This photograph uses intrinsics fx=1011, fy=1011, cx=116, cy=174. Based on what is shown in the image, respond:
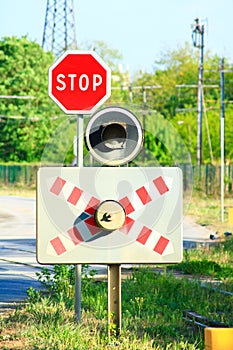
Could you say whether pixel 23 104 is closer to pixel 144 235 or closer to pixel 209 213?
pixel 209 213

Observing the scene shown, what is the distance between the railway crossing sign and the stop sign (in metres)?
1.16

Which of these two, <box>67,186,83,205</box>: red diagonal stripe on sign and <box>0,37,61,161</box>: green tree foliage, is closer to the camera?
<box>67,186,83,205</box>: red diagonal stripe on sign

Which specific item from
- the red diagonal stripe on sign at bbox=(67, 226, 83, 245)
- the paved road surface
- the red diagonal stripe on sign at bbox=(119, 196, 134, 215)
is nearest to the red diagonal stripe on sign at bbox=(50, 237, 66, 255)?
the red diagonal stripe on sign at bbox=(67, 226, 83, 245)

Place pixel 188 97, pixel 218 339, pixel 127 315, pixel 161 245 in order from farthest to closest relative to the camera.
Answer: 1. pixel 188 97
2. pixel 127 315
3. pixel 161 245
4. pixel 218 339

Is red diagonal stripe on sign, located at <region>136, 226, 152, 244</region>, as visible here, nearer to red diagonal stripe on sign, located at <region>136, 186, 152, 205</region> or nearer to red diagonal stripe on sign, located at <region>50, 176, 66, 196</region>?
red diagonal stripe on sign, located at <region>136, 186, 152, 205</region>

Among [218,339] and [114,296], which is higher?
[114,296]

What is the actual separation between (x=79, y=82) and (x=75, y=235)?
180cm

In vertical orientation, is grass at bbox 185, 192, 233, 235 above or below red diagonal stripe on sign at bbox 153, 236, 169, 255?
below

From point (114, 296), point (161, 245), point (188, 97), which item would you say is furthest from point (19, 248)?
point (188, 97)

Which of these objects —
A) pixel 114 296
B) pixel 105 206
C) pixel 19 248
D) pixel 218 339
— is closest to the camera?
pixel 218 339

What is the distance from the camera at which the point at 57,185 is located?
8164 mm

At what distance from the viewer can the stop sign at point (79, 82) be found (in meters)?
9.22

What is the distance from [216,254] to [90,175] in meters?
11.4

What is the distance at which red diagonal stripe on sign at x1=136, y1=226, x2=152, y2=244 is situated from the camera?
8109 millimetres
